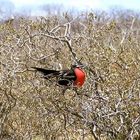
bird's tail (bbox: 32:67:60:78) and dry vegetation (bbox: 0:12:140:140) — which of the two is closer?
bird's tail (bbox: 32:67:60:78)

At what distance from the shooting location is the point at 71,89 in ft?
14.6

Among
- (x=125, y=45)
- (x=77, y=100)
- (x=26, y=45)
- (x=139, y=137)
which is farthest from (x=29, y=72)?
(x=139, y=137)

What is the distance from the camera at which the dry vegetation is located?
4.43 m

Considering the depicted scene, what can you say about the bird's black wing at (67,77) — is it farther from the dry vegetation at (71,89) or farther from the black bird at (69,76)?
the dry vegetation at (71,89)

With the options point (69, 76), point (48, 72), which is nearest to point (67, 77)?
point (69, 76)

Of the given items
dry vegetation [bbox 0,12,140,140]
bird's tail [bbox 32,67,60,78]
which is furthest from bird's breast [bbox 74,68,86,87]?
dry vegetation [bbox 0,12,140,140]

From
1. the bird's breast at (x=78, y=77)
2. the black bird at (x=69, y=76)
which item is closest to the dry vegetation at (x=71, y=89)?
the black bird at (x=69, y=76)

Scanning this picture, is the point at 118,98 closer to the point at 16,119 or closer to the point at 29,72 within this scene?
the point at 29,72

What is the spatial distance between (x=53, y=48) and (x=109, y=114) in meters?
1.42

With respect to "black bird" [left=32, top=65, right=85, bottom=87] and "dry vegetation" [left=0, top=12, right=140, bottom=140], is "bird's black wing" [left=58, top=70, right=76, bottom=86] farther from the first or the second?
"dry vegetation" [left=0, top=12, right=140, bottom=140]

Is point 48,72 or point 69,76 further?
point 48,72

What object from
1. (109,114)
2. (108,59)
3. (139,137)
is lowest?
(139,137)

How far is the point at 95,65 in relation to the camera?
15.5ft

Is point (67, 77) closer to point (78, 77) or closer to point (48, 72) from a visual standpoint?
point (78, 77)
